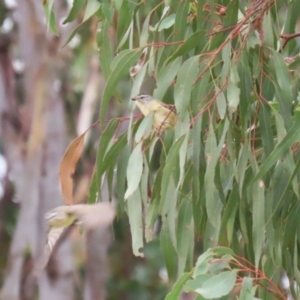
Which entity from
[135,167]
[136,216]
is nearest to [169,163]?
[135,167]

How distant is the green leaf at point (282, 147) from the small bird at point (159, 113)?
24 cm

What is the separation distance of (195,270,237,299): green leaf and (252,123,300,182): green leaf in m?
0.21

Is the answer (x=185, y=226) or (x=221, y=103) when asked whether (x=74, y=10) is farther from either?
(x=185, y=226)

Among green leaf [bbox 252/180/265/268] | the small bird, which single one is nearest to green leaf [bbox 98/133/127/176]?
the small bird

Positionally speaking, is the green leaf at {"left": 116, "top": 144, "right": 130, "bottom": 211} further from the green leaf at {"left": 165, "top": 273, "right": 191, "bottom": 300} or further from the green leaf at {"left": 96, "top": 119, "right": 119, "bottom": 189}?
the green leaf at {"left": 165, "top": 273, "right": 191, "bottom": 300}

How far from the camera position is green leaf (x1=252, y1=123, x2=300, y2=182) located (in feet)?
4.73

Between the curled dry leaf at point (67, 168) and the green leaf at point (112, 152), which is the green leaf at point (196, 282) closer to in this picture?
the green leaf at point (112, 152)

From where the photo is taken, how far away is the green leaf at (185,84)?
154 centimetres

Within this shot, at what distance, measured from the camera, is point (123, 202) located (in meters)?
1.76

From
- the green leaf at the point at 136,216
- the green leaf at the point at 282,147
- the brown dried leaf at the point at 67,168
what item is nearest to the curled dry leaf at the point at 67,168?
the brown dried leaf at the point at 67,168

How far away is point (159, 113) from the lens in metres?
1.63

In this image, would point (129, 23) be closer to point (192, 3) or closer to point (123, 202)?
point (192, 3)

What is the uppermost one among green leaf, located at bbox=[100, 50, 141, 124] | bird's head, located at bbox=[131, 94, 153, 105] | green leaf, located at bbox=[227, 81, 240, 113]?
green leaf, located at bbox=[100, 50, 141, 124]

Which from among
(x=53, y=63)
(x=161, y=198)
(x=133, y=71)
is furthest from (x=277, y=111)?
(x=53, y=63)
